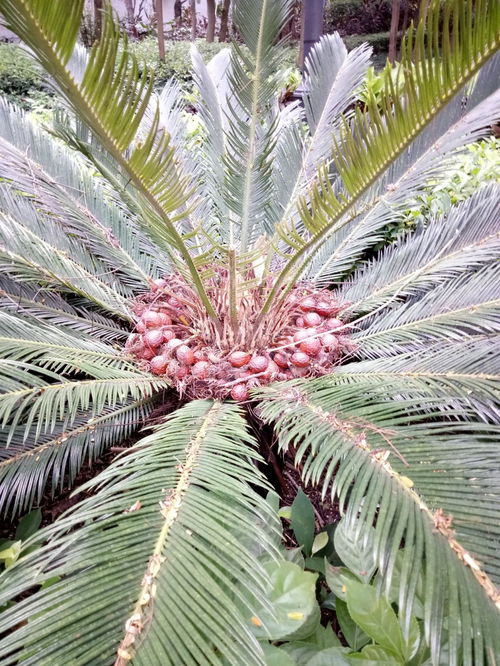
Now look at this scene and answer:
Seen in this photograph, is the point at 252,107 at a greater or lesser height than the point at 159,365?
greater

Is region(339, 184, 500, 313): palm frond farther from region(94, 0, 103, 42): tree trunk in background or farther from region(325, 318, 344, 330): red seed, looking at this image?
region(94, 0, 103, 42): tree trunk in background

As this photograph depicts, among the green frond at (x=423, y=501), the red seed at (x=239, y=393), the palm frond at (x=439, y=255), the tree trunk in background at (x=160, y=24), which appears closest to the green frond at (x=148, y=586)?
the green frond at (x=423, y=501)

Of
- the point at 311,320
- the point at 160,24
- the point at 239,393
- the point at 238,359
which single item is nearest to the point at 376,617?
the point at 239,393

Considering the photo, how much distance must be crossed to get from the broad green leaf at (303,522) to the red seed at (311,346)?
0.43m

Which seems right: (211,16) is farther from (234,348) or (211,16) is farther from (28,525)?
(28,525)

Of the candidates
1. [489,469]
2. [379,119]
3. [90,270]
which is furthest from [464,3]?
[90,270]

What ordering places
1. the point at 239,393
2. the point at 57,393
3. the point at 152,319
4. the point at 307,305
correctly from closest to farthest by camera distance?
the point at 57,393, the point at 239,393, the point at 152,319, the point at 307,305

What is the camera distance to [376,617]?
2.28ft

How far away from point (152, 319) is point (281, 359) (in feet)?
1.38

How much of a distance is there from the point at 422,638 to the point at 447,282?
1.07 meters

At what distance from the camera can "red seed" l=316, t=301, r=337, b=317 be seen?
1595 millimetres

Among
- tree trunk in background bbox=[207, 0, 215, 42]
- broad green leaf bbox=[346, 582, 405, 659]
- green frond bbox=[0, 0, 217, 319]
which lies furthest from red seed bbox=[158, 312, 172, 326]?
tree trunk in background bbox=[207, 0, 215, 42]

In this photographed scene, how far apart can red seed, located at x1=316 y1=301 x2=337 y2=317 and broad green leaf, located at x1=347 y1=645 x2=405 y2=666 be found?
3.47 ft

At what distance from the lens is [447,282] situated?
59.3 inches
